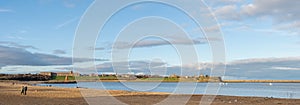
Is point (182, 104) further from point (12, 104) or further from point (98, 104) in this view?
point (12, 104)

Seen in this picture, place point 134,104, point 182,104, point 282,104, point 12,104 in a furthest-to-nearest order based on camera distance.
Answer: point 282,104, point 182,104, point 134,104, point 12,104

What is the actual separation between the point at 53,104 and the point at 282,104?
21.7 m

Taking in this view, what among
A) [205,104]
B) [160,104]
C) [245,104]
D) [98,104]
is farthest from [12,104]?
[245,104]

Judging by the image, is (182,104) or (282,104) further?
(282,104)

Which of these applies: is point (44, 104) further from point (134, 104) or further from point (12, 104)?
point (134, 104)

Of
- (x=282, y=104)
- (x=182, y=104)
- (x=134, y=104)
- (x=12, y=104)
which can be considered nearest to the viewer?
(x=12, y=104)

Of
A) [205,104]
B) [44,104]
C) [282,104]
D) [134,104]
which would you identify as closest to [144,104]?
[134,104]

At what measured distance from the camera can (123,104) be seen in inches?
1356

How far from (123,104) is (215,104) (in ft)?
27.4

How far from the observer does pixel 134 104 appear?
34.3 metres

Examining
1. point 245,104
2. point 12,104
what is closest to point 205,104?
point 245,104

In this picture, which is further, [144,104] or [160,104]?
[160,104]

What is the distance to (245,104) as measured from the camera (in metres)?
37.5

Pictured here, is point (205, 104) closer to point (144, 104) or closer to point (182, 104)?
point (182, 104)
